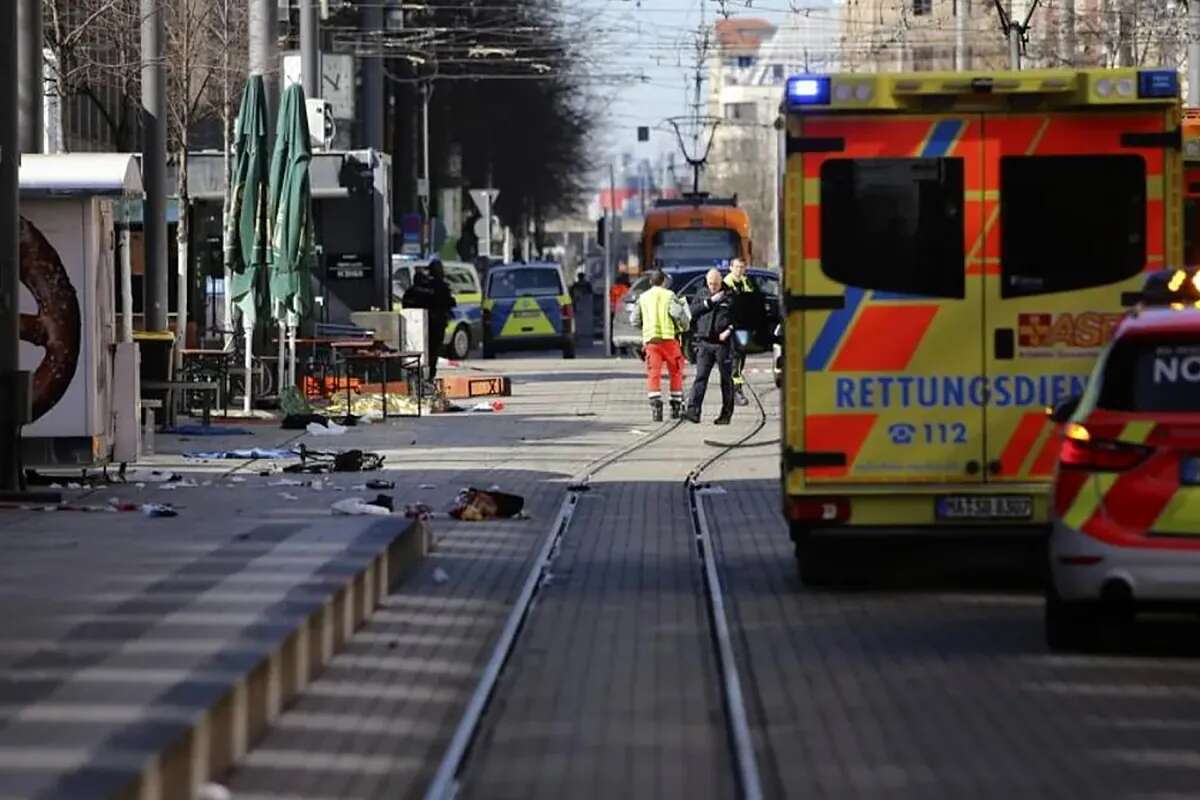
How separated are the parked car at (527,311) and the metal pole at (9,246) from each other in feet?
115

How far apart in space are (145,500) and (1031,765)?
1138 centimetres

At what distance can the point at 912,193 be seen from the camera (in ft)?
48.2

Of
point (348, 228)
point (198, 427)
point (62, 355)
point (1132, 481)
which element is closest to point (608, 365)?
point (348, 228)

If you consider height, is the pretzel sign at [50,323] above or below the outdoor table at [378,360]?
above

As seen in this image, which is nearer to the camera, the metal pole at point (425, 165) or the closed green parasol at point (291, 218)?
the closed green parasol at point (291, 218)

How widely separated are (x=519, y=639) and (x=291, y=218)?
18112 millimetres

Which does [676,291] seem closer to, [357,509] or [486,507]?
[486,507]

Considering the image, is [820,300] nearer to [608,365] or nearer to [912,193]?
[912,193]

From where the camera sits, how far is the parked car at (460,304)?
176 feet

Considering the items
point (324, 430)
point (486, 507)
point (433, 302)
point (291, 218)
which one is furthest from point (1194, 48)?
point (486, 507)

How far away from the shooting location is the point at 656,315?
3027 centimetres

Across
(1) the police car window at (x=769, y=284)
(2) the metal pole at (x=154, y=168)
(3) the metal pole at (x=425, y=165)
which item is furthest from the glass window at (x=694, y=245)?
(2) the metal pole at (x=154, y=168)

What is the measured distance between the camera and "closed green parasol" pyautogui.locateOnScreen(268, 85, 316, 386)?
3031cm

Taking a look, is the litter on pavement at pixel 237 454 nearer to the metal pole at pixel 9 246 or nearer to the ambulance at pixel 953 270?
the metal pole at pixel 9 246
